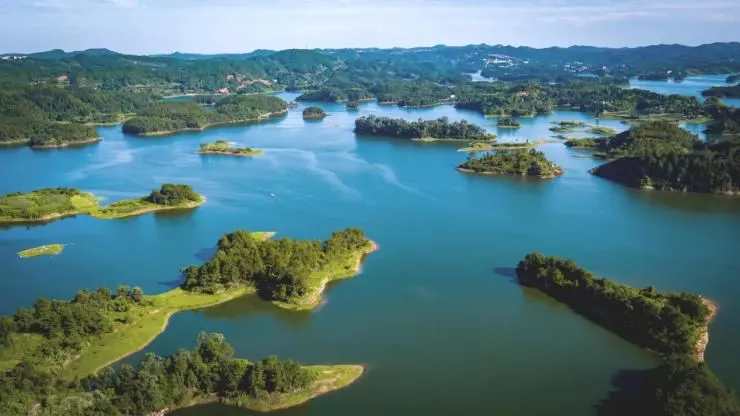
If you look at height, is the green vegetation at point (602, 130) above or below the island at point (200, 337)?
above

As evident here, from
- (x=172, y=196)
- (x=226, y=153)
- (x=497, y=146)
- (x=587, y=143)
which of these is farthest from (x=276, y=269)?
(x=587, y=143)

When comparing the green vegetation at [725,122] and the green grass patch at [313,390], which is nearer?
the green grass patch at [313,390]

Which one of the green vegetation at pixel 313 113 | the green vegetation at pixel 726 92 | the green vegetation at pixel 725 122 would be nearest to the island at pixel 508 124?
the green vegetation at pixel 725 122

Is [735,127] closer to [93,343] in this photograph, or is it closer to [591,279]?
[591,279]

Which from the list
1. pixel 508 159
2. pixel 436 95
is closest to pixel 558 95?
pixel 436 95

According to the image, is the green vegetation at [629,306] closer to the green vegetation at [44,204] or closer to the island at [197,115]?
the green vegetation at [44,204]

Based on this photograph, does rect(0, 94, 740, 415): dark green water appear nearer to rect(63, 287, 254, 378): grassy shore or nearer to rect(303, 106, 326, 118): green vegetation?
rect(63, 287, 254, 378): grassy shore
